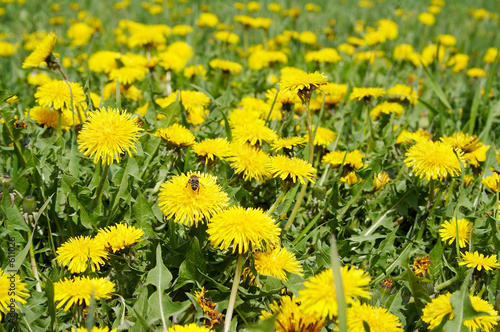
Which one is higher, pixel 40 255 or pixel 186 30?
pixel 186 30

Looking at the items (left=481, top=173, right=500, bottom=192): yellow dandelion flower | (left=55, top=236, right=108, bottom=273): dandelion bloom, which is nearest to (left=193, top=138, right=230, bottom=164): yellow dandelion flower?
(left=55, top=236, right=108, bottom=273): dandelion bloom

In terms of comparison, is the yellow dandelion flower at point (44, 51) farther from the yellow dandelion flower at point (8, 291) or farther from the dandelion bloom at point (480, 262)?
the dandelion bloom at point (480, 262)

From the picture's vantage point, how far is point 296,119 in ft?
9.23

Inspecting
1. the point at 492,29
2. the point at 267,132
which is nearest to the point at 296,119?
the point at 267,132

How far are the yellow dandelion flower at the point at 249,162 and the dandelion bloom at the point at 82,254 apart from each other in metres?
0.57

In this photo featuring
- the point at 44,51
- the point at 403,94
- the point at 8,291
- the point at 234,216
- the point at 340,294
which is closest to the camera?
the point at 340,294

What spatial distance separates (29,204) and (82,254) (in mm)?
321

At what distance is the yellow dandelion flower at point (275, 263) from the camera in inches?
57.6

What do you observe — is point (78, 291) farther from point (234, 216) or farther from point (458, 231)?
point (458, 231)

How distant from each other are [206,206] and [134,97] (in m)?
1.59

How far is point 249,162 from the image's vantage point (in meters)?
1.71

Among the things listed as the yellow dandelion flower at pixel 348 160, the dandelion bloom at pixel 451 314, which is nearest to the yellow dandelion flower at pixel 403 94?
the yellow dandelion flower at pixel 348 160

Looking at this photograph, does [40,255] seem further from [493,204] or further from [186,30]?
[186,30]

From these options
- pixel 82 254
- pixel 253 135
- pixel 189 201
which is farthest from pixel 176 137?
pixel 82 254
